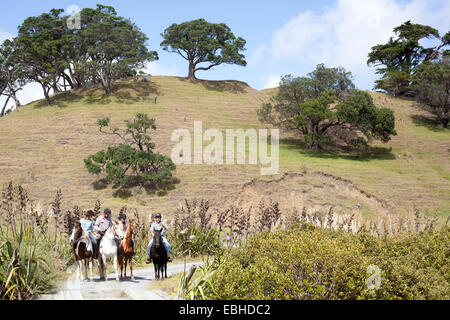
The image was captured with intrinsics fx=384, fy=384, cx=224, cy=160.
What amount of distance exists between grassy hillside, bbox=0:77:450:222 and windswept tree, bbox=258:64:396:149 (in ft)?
9.51

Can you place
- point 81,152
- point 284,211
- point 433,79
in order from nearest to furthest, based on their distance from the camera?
point 284,211 → point 81,152 → point 433,79

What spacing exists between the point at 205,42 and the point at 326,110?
106 ft

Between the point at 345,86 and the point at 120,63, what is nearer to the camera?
the point at 345,86

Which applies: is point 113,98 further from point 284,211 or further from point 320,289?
point 320,289

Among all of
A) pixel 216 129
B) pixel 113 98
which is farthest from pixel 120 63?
pixel 216 129

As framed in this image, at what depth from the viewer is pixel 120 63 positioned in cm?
5941

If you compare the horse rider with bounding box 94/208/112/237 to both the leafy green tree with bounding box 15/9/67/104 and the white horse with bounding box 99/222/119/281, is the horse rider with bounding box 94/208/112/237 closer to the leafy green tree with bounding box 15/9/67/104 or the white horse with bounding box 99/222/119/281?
the white horse with bounding box 99/222/119/281

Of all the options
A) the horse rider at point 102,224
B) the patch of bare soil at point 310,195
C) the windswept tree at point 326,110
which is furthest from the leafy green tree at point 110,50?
the horse rider at point 102,224

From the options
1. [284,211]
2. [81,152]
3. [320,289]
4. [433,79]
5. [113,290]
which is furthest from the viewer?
[433,79]

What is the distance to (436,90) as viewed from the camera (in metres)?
56.3

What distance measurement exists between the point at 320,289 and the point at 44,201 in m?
30.9

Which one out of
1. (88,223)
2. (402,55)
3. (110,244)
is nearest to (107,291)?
(110,244)

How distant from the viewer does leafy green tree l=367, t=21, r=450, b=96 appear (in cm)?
7169

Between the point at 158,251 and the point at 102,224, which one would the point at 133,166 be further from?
the point at 158,251
